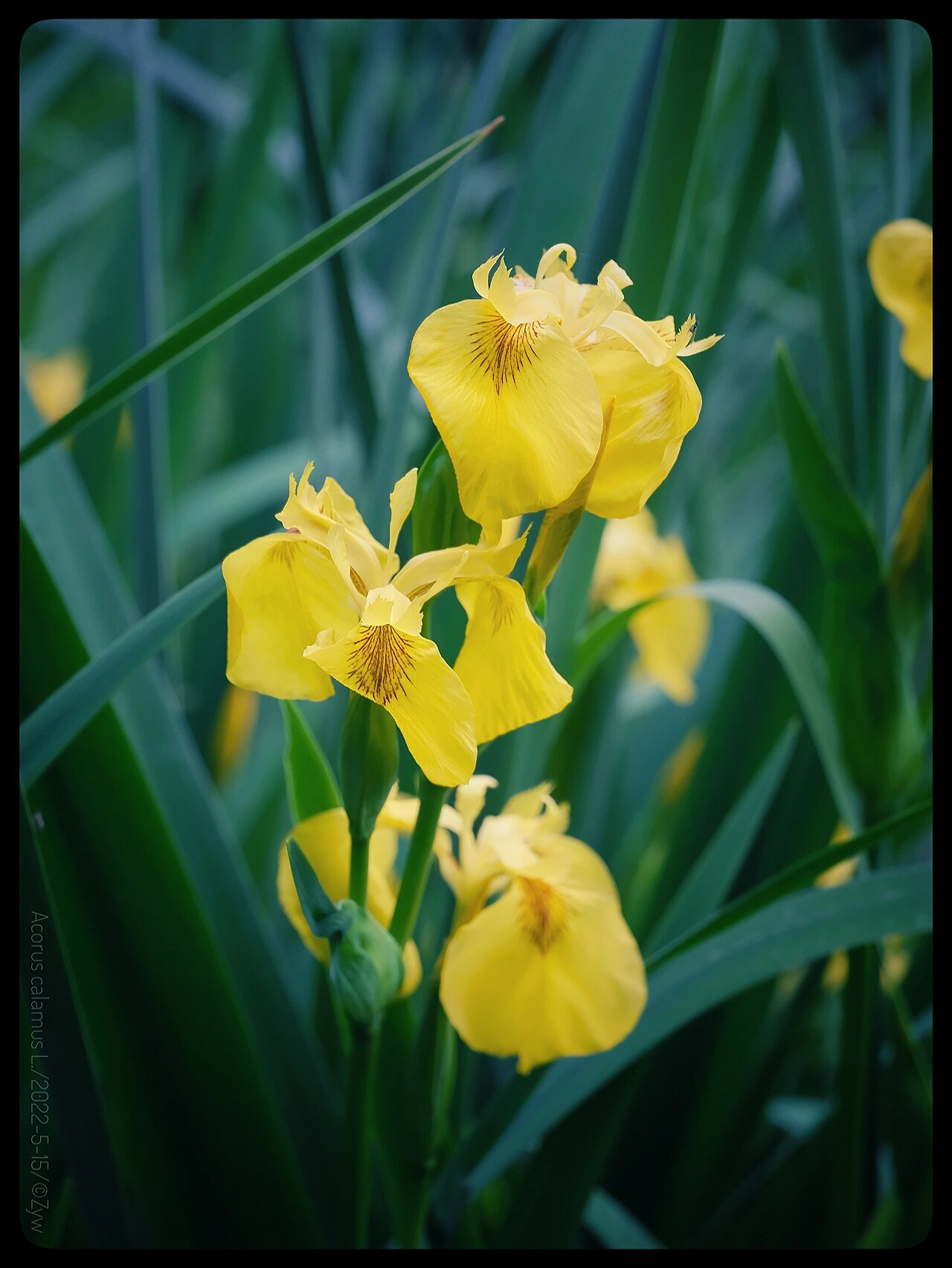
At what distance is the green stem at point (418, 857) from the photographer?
29 cm

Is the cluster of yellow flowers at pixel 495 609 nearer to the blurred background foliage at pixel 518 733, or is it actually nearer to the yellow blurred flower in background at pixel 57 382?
the blurred background foliage at pixel 518 733

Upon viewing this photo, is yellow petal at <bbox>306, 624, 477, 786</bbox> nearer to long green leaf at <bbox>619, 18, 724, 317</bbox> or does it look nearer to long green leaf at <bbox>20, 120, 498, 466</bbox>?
long green leaf at <bbox>20, 120, 498, 466</bbox>

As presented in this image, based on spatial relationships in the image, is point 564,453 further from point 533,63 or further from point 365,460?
point 533,63

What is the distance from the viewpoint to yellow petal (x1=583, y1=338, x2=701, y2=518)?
0.88ft

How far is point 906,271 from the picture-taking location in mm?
432

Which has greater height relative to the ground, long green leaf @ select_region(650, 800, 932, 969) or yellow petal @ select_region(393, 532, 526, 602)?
yellow petal @ select_region(393, 532, 526, 602)

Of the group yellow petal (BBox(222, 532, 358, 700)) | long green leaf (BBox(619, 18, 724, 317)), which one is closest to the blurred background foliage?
long green leaf (BBox(619, 18, 724, 317))

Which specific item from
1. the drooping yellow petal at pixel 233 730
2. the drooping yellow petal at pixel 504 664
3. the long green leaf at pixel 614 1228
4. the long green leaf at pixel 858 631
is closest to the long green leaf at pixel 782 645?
the long green leaf at pixel 858 631

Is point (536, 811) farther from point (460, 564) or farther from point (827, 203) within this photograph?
point (827, 203)

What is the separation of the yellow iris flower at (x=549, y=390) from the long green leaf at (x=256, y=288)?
5 centimetres

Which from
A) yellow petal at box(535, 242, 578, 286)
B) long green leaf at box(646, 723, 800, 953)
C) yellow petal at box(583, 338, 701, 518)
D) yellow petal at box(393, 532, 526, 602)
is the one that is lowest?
long green leaf at box(646, 723, 800, 953)

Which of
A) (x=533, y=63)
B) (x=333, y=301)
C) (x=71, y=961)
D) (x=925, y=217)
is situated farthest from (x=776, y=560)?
(x=533, y=63)

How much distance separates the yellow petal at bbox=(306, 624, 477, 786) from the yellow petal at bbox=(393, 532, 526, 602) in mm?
20

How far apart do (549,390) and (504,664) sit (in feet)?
0.27
